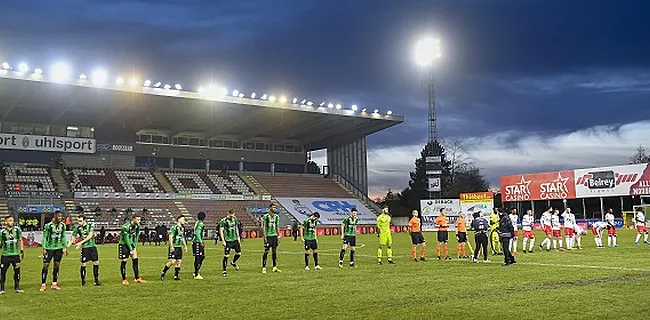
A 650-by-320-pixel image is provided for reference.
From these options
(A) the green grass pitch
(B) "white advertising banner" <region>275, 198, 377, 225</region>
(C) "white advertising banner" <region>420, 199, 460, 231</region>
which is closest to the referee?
(A) the green grass pitch

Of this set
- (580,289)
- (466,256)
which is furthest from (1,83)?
(580,289)

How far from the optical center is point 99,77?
146ft

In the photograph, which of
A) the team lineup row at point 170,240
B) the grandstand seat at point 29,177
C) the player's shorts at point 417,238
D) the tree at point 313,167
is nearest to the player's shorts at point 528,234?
the team lineup row at point 170,240

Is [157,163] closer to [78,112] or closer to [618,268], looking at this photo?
[78,112]

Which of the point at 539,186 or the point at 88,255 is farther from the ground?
the point at 539,186

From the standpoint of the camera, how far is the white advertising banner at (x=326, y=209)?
6041 centimetres

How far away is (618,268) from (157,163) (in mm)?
52726

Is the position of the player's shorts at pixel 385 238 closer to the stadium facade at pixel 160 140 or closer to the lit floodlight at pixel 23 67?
the stadium facade at pixel 160 140

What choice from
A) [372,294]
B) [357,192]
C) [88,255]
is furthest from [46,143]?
[372,294]

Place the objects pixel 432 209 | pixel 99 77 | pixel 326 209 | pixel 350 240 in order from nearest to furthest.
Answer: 1. pixel 350 240
2. pixel 99 77
3. pixel 432 209
4. pixel 326 209

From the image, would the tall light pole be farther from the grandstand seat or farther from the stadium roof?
the grandstand seat

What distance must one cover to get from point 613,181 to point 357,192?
2839cm

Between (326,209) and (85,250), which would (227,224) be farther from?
(326,209)

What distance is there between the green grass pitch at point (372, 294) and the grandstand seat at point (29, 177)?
3558cm
